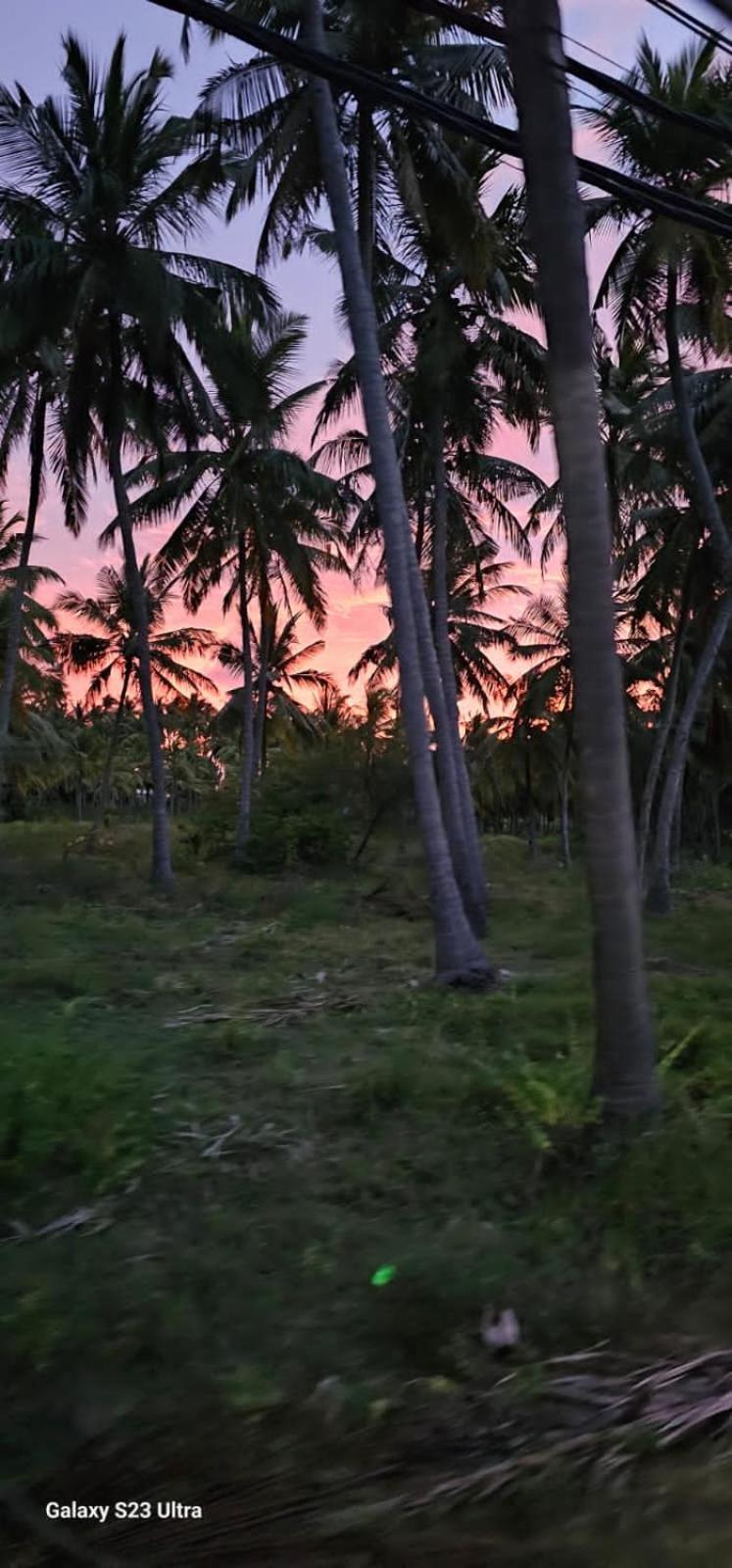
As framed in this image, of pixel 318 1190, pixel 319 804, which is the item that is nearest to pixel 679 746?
pixel 319 804

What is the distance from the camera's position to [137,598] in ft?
60.4

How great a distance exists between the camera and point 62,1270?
4.11 metres

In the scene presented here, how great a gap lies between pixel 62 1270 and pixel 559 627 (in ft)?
101

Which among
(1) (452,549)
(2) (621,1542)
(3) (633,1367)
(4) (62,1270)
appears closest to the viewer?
(2) (621,1542)

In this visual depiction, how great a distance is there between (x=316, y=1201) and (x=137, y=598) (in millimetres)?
14777

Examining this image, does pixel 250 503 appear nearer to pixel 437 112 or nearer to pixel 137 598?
pixel 137 598

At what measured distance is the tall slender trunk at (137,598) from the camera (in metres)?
17.8

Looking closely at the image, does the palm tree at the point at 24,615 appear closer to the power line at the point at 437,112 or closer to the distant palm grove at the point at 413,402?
the distant palm grove at the point at 413,402

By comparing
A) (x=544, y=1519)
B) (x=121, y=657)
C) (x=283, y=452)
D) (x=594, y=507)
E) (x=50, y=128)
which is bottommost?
(x=544, y=1519)

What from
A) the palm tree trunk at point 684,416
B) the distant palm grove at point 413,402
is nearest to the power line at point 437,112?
the distant palm grove at point 413,402

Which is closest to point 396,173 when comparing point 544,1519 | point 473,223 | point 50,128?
point 473,223

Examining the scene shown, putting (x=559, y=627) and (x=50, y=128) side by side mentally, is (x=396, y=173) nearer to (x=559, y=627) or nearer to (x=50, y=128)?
(x=50, y=128)

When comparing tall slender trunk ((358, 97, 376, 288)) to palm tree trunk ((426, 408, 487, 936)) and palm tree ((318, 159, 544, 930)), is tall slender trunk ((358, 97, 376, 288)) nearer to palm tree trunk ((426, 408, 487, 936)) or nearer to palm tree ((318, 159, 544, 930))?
palm tree ((318, 159, 544, 930))

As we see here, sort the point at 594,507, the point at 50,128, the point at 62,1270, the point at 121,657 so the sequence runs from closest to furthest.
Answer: the point at 62,1270 → the point at 594,507 → the point at 50,128 → the point at 121,657
